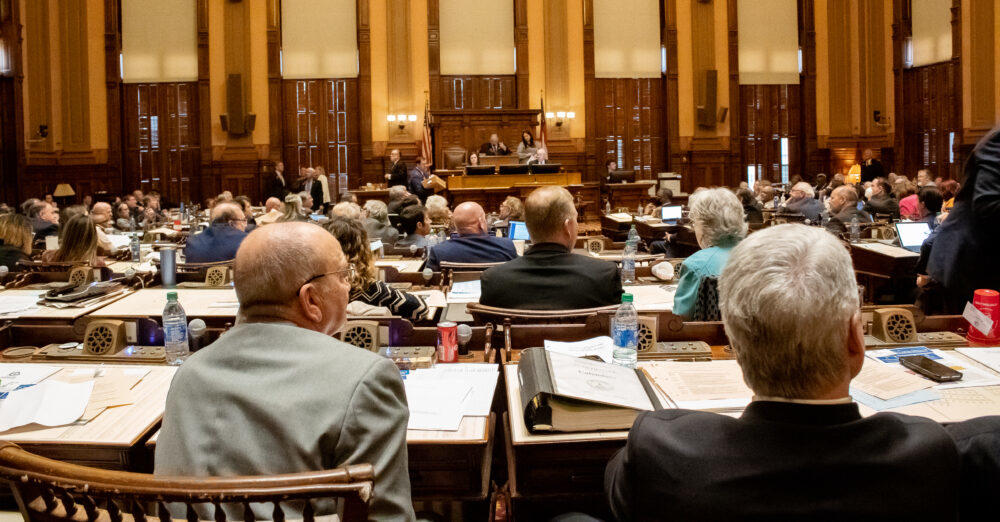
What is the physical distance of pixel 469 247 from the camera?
546cm

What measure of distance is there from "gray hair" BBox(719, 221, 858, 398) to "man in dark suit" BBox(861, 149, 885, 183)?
16272 millimetres

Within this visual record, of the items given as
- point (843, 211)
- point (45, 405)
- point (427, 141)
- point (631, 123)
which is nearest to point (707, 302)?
point (45, 405)

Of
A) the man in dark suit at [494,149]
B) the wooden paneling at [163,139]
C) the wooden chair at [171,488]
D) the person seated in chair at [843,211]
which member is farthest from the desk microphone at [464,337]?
the wooden paneling at [163,139]

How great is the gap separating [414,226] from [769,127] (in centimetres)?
1281

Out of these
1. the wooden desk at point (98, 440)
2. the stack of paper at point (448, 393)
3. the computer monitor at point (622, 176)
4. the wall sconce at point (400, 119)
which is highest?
the wall sconce at point (400, 119)

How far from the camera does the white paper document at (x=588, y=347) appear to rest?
3105 mm

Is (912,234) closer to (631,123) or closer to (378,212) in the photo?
(378,212)

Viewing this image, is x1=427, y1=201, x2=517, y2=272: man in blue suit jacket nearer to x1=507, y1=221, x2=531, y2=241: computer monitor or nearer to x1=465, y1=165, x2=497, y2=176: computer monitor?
x1=507, y1=221, x2=531, y2=241: computer monitor

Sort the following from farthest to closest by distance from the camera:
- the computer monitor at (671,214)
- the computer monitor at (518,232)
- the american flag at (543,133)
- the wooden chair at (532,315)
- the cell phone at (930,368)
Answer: the american flag at (543,133) → the computer monitor at (671,214) → the computer monitor at (518,232) → the wooden chair at (532,315) → the cell phone at (930,368)

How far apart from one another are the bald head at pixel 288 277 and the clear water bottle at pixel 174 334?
4.58ft

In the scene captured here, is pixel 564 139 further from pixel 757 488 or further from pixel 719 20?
pixel 757 488

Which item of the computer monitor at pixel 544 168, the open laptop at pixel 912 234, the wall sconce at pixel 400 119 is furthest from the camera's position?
the wall sconce at pixel 400 119

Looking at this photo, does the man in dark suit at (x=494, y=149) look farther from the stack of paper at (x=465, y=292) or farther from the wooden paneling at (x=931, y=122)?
the stack of paper at (x=465, y=292)

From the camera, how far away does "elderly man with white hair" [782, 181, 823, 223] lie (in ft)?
31.3
